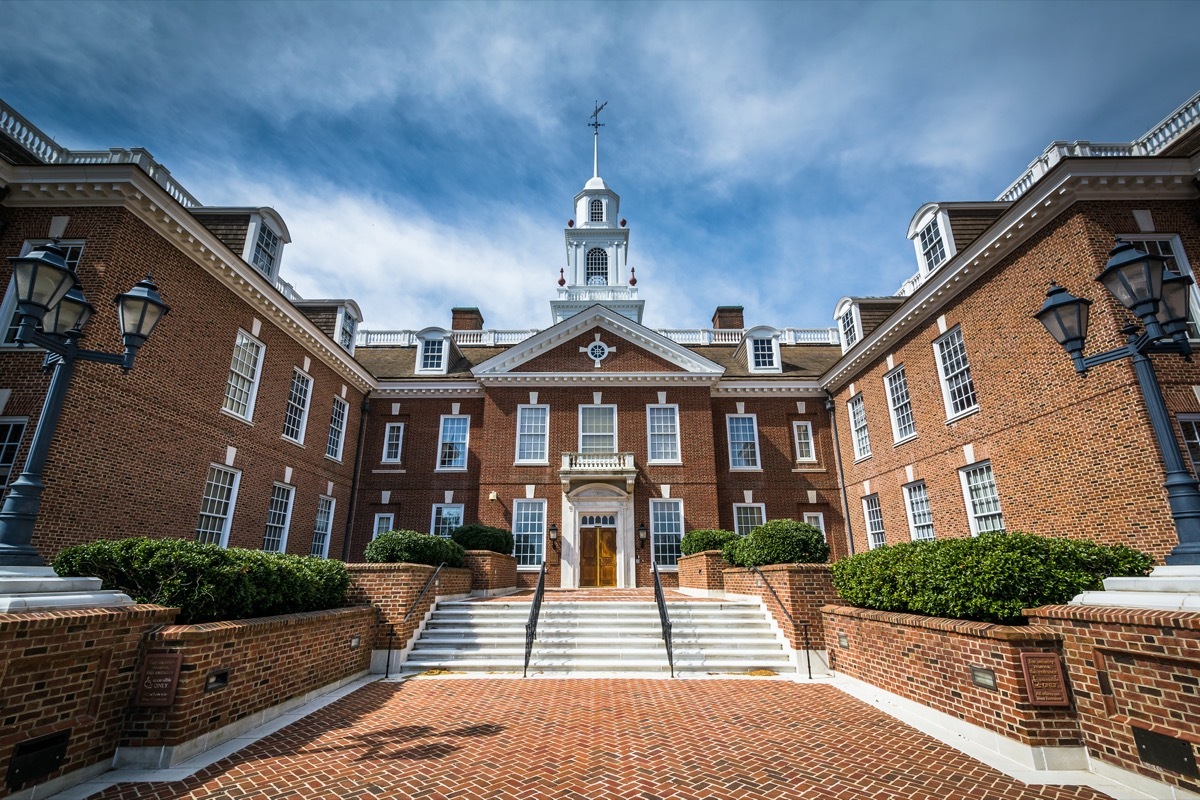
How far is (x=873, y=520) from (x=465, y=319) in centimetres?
2020

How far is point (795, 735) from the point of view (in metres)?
6.05

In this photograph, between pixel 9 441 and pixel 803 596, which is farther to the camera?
pixel 803 596

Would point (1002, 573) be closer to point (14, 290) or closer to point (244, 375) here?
point (244, 375)

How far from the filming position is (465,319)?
1057 inches

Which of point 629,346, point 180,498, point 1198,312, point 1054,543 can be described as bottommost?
point 1054,543

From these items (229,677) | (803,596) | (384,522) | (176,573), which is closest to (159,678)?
(229,677)

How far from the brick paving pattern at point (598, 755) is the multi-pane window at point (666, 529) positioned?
10.8 m

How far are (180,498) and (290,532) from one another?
15.4 ft

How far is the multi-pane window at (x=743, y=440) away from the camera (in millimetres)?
20859

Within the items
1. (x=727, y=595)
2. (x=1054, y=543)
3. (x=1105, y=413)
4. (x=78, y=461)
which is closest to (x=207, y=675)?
(x=78, y=461)

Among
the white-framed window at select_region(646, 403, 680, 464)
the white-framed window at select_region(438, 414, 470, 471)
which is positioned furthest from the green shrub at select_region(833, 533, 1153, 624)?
the white-framed window at select_region(438, 414, 470, 471)

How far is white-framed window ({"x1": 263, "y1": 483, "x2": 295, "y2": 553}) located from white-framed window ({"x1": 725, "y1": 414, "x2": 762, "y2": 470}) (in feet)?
50.6

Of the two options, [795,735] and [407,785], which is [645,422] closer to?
[795,735]

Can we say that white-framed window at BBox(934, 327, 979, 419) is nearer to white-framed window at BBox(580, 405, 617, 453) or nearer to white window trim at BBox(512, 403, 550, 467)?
white-framed window at BBox(580, 405, 617, 453)
